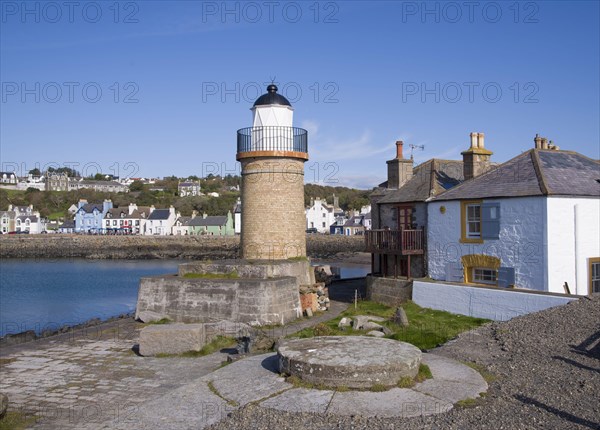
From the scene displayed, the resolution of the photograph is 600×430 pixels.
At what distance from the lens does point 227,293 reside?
59.9 feet

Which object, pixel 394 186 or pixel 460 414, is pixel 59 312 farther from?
pixel 460 414

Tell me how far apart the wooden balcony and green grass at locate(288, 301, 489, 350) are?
2.28 metres

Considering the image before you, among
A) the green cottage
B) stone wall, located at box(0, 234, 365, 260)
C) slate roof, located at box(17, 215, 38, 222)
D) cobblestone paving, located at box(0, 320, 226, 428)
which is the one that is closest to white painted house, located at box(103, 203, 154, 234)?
the green cottage

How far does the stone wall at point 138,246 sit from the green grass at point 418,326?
4878cm

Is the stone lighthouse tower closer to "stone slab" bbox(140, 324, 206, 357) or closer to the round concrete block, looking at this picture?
"stone slab" bbox(140, 324, 206, 357)

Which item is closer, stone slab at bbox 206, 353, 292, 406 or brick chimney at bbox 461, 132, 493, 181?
stone slab at bbox 206, 353, 292, 406

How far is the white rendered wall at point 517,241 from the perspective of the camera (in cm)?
1694

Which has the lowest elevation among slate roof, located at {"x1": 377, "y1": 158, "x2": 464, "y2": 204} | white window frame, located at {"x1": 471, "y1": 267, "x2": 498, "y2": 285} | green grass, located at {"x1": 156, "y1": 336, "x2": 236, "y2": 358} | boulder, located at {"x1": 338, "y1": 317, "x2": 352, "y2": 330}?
green grass, located at {"x1": 156, "y1": 336, "x2": 236, "y2": 358}

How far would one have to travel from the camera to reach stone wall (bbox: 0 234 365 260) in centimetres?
7369

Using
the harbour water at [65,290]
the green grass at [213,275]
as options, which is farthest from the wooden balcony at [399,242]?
the harbour water at [65,290]

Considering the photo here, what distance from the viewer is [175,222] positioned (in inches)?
3866

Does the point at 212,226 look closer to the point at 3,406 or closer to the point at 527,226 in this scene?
the point at 527,226

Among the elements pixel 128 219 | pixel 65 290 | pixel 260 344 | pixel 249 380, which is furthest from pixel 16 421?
pixel 128 219

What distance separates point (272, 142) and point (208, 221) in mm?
75985
